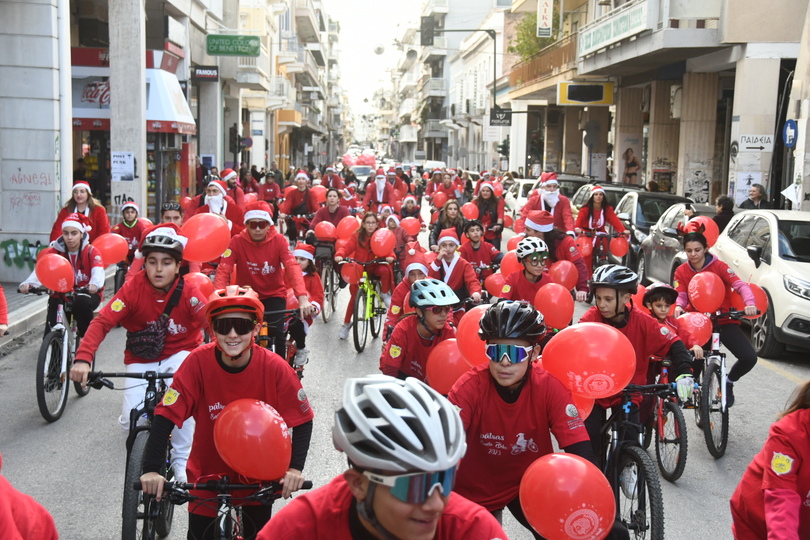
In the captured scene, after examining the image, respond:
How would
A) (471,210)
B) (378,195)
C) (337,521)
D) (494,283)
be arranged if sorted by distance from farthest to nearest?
1. (378,195)
2. (471,210)
3. (494,283)
4. (337,521)

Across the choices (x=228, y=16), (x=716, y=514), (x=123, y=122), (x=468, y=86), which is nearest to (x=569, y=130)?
(x=228, y=16)

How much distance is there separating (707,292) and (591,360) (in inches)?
146

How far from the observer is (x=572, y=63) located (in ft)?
108

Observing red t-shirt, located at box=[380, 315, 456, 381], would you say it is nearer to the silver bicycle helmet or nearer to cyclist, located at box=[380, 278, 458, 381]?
cyclist, located at box=[380, 278, 458, 381]

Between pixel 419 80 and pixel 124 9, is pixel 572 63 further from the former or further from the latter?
pixel 419 80

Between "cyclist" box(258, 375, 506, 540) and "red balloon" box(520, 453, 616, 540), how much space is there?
1.32 metres

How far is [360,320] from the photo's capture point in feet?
39.6

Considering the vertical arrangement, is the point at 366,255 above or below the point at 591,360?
below

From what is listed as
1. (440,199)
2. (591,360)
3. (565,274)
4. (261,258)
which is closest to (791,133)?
(440,199)

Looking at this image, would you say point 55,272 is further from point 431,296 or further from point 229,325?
point 229,325

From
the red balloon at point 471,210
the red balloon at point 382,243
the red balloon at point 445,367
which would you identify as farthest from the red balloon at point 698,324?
the red balloon at point 471,210

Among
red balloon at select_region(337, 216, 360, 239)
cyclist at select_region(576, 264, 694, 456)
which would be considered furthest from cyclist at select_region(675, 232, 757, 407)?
red balloon at select_region(337, 216, 360, 239)

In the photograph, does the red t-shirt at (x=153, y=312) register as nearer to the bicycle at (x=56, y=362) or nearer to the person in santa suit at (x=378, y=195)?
the bicycle at (x=56, y=362)

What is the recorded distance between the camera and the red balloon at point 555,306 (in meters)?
7.47
